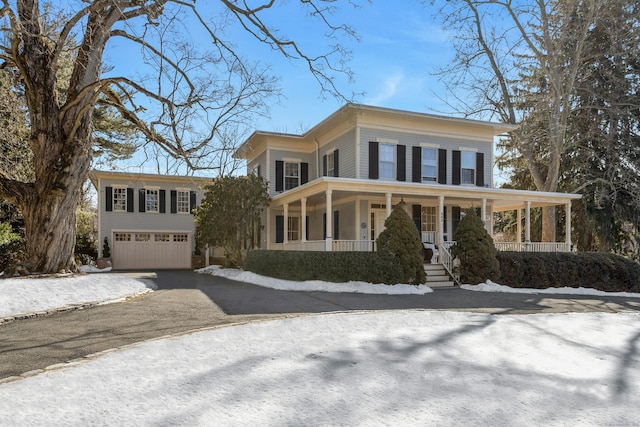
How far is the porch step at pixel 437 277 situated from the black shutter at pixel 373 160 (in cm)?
389

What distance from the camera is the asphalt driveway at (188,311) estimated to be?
17.2ft

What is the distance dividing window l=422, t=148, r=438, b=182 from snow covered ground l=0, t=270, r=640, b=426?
444 inches

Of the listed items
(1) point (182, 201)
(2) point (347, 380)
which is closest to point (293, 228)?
(1) point (182, 201)

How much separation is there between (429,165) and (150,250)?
50.5ft

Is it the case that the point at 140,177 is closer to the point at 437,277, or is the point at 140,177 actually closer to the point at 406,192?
the point at 406,192

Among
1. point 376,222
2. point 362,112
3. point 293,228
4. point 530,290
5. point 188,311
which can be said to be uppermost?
point 362,112

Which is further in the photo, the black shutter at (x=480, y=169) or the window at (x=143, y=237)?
the window at (x=143, y=237)

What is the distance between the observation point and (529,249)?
16047 mm

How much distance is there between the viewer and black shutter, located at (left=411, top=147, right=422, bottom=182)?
1700 centimetres

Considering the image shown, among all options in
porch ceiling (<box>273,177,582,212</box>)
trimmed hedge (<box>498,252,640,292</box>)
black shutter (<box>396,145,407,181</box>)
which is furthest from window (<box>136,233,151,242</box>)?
trimmed hedge (<box>498,252,640,292</box>)

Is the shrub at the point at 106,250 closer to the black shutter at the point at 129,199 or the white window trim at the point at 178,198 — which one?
the black shutter at the point at 129,199

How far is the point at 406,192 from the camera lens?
14.8m

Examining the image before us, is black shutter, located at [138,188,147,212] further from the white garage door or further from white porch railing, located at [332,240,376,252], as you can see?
white porch railing, located at [332,240,376,252]

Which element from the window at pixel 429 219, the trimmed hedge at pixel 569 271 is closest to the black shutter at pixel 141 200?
the window at pixel 429 219
